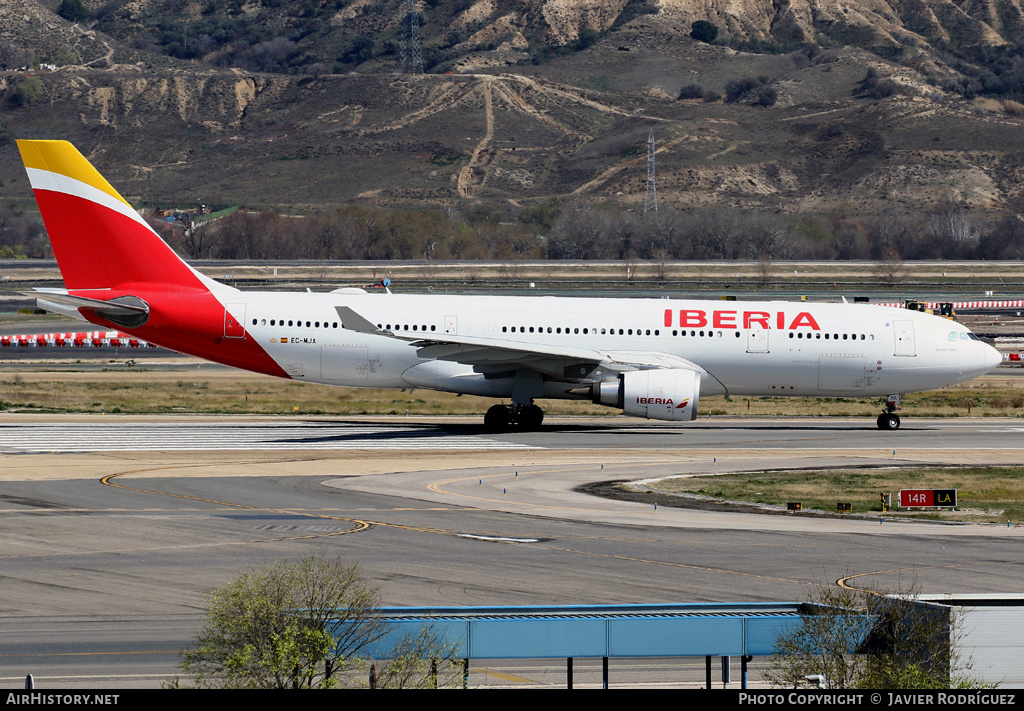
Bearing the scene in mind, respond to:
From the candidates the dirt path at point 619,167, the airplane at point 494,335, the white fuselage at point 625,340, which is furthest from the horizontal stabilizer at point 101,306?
the dirt path at point 619,167

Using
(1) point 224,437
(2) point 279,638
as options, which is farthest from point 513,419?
(2) point 279,638

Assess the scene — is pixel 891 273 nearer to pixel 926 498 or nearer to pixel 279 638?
pixel 926 498

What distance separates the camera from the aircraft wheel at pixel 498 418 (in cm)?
4141

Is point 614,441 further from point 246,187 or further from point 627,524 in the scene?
point 246,187

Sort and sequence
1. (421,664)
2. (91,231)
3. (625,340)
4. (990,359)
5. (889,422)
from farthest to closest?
(889,422), (990,359), (625,340), (91,231), (421,664)

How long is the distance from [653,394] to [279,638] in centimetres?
2672

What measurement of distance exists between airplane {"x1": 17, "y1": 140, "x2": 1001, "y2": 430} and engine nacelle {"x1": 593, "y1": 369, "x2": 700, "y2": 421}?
46 mm

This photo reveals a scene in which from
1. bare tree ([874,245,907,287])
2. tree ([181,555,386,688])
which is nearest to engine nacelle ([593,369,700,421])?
tree ([181,555,386,688])

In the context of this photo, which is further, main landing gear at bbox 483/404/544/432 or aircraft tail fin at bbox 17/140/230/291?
main landing gear at bbox 483/404/544/432

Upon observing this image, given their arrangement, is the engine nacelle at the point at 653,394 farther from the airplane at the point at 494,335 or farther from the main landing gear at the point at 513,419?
the main landing gear at the point at 513,419

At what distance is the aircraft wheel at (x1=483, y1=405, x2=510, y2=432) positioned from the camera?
41.4m

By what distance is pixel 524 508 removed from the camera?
2730 centimetres

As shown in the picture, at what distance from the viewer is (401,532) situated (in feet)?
79.2

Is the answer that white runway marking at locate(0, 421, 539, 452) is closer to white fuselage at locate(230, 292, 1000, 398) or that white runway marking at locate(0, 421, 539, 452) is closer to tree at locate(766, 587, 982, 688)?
white fuselage at locate(230, 292, 1000, 398)
